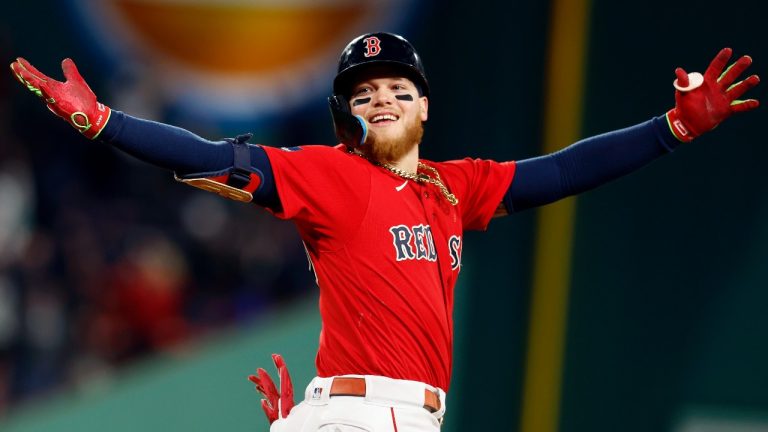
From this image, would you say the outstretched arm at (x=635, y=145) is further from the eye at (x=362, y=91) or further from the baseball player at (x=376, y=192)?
the eye at (x=362, y=91)

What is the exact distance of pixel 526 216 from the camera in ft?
21.4

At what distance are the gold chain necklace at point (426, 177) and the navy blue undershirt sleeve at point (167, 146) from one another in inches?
19.2

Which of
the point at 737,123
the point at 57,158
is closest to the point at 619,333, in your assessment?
the point at 737,123

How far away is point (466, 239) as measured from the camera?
659 cm

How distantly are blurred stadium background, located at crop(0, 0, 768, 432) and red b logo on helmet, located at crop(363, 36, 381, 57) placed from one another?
Result: 2926mm

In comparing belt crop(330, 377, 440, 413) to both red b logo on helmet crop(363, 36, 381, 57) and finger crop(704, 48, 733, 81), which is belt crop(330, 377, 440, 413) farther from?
finger crop(704, 48, 733, 81)

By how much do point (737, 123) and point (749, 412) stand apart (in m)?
1.54

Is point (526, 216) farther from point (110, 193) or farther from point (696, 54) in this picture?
point (110, 193)

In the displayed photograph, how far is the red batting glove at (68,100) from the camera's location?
9.70 feet

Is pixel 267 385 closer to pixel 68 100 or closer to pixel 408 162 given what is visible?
pixel 408 162

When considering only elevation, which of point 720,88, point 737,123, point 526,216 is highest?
point 737,123

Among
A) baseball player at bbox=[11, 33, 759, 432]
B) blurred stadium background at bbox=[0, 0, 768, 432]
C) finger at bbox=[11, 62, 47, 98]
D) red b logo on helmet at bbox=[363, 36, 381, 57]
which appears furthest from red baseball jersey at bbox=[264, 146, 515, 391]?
blurred stadium background at bbox=[0, 0, 768, 432]

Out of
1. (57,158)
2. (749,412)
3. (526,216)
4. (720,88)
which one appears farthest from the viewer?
(57,158)

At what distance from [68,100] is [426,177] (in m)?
1.18
